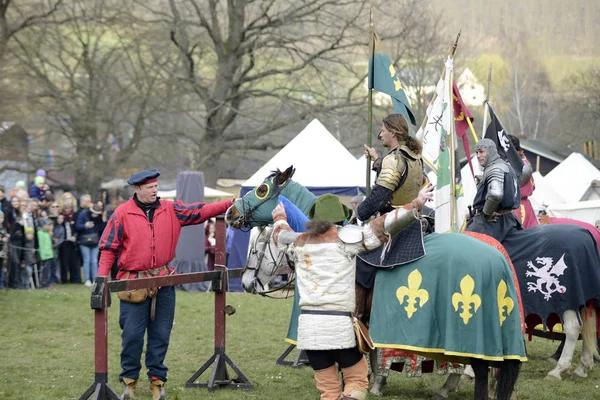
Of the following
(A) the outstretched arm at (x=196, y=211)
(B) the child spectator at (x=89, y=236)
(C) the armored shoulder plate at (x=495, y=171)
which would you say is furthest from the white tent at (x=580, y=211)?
(A) the outstretched arm at (x=196, y=211)

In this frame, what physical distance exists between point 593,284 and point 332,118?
1932 centimetres

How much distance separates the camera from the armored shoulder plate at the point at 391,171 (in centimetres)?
658

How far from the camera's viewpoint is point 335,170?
1675 centimetres

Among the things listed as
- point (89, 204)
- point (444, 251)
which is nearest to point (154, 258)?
point (444, 251)

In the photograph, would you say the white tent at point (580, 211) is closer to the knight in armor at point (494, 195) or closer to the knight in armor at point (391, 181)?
the knight in armor at point (494, 195)

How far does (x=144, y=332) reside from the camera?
7.25 m

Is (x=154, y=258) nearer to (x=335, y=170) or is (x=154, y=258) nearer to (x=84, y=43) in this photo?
(x=335, y=170)

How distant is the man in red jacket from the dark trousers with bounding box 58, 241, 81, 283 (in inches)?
438

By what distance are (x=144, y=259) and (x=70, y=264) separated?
11564 millimetres

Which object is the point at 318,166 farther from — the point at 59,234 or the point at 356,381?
the point at 356,381

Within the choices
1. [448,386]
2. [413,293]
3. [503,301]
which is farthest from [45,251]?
[503,301]

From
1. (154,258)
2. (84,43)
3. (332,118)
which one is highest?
(84,43)

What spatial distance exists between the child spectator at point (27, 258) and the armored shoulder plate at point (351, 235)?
39.5 feet

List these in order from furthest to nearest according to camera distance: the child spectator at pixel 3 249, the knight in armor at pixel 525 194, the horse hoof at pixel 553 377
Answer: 1. the child spectator at pixel 3 249
2. the knight in armor at pixel 525 194
3. the horse hoof at pixel 553 377
